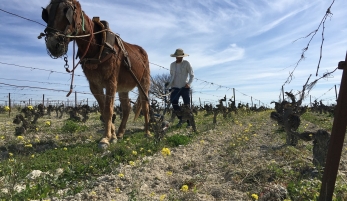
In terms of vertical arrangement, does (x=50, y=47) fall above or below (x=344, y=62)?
above

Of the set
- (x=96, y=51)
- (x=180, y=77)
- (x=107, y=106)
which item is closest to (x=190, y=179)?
(x=107, y=106)

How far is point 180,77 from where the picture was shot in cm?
828

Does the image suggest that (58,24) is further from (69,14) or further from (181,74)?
(181,74)

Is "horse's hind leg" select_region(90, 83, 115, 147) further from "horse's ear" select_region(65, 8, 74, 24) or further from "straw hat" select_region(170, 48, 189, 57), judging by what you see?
"straw hat" select_region(170, 48, 189, 57)

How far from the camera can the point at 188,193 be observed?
2609 millimetres

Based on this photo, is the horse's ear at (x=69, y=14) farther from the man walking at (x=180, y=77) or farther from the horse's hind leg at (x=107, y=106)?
the man walking at (x=180, y=77)

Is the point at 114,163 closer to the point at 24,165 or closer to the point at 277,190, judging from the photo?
the point at 24,165

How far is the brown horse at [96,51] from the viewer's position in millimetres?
4207

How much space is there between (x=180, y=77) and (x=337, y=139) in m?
6.54

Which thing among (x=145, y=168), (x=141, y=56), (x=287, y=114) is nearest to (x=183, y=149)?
(x=145, y=168)

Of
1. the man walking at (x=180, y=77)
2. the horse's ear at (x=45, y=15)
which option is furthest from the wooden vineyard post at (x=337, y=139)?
the man walking at (x=180, y=77)

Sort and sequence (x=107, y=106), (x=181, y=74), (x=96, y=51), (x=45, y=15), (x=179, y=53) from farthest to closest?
(x=179, y=53), (x=181, y=74), (x=107, y=106), (x=96, y=51), (x=45, y=15)

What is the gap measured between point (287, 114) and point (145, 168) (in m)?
2.93

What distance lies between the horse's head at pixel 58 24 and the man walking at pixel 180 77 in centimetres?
407
